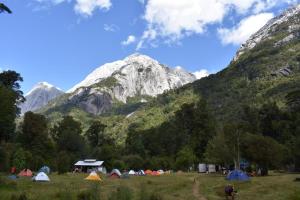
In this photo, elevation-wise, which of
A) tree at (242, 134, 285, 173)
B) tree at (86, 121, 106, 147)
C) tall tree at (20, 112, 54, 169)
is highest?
tree at (86, 121, 106, 147)

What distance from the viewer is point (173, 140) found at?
128m

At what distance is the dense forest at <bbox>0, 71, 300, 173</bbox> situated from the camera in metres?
67.5

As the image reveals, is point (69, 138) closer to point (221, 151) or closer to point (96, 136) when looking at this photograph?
point (96, 136)

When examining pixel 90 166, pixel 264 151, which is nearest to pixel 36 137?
pixel 90 166

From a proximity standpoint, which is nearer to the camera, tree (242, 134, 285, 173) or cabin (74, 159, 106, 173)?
tree (242, 134, 285, 173)

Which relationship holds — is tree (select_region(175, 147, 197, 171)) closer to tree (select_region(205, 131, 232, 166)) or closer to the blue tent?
tree (select_region(205, 131, 232, 166))

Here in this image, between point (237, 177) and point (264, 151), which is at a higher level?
point (264, 151)

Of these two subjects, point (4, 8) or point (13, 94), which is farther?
point (13, 94)

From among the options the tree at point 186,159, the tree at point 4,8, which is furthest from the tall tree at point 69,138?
the tree at point 4,8

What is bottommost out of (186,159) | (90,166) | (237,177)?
(237,177)

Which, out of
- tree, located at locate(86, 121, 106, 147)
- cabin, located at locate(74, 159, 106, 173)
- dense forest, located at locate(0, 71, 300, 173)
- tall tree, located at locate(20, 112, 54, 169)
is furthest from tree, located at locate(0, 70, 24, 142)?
Answer: tree, located at locate(86, 121, 106, 147)

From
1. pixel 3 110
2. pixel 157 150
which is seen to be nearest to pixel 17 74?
pixel 3 110

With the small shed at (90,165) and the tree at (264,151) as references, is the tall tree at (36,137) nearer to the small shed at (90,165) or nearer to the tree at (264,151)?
the small shed at (90,165)

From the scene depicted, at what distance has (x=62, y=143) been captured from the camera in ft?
414
